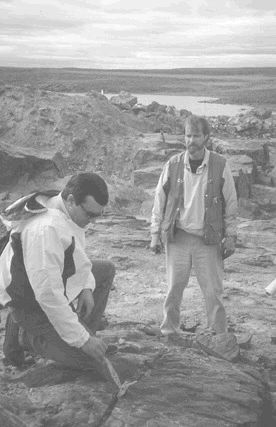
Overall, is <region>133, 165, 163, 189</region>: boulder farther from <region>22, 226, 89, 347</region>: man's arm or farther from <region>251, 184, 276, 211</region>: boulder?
<region>22, 226, 89, 347</region>: man's arm

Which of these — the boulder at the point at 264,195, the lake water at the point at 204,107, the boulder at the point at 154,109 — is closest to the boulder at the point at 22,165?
the boulder at the point at 264,195

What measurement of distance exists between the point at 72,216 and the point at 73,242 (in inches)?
6.1

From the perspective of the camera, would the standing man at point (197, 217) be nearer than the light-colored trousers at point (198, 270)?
Yes

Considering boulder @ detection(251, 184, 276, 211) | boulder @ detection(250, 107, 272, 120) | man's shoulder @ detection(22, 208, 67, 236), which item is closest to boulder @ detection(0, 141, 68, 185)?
boulder @ detection(251, 184, 276, 211)

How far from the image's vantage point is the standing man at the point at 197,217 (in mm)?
4824

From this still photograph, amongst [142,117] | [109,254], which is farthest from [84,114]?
[109,254]

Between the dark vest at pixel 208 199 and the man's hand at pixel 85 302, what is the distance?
1.11 meters

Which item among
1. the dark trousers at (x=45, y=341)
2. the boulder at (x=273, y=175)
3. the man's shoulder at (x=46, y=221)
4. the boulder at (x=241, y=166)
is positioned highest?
the man's shoulder at (x=46, y=221)

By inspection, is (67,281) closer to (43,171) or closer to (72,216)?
(72,216)

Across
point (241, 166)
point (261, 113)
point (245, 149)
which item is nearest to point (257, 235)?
point (241, 166)

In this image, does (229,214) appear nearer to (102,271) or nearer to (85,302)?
(102,271)

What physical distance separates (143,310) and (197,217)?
1.83 metres

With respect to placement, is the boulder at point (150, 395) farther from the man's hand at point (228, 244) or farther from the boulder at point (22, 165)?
the boulder at point (22, 165)

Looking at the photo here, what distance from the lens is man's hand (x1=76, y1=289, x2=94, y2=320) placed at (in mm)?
4039
